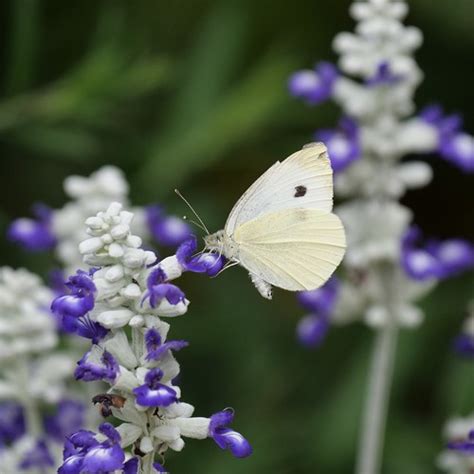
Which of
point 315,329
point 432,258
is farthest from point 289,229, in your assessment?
point 315,329

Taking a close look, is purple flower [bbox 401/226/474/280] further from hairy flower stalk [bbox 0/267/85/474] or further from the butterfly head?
hairy flower stalk [bbox 0/267/85/474]

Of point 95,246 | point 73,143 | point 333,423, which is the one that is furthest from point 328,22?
point 95,246

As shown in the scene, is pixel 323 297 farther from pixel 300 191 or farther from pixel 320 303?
pixel 300 191

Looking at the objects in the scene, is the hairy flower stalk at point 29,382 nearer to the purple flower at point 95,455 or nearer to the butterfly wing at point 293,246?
the butterfly wing at point 293,246

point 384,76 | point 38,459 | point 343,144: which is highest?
point 384,76

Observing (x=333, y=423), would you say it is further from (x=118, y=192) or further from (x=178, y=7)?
(x=178, y=7)

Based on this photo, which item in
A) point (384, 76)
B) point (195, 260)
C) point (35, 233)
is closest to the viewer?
point (195, 260)

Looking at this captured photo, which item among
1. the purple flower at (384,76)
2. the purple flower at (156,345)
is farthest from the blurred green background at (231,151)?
the purple flower at (156,345)
